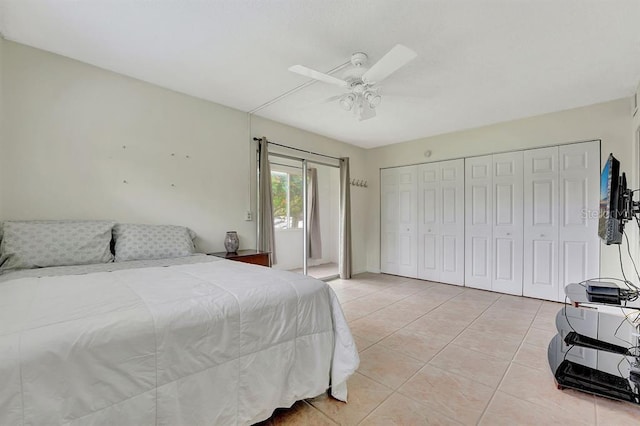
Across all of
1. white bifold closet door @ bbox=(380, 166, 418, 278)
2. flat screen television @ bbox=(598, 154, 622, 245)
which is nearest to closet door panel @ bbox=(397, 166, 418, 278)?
white bifold closet door @ bbox=(380, 166, 418, 278)

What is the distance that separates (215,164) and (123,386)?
268 cm

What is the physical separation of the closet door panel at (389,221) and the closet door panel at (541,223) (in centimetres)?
197

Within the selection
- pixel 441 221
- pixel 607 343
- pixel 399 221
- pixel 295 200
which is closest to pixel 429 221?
pixel 441 221

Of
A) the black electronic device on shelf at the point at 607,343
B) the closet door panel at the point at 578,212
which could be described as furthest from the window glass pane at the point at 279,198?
the closet door panel at the point at 578,212

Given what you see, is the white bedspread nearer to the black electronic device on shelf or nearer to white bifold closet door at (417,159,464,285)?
the black electronic device on shelf

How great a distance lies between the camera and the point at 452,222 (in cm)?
449

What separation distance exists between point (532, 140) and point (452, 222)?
1542 mm

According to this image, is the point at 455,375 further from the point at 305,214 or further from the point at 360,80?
the point at 305,214

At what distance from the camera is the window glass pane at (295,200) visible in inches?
173

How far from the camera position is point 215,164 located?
3326mm

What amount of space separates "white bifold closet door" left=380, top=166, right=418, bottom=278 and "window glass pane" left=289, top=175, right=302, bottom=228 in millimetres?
1767

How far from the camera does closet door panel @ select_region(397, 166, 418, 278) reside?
492 cm

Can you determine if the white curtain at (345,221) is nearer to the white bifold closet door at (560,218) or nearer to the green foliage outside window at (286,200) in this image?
the green foliage outside window at (286,200)

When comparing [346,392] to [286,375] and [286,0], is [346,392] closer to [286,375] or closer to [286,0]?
[286,375]
